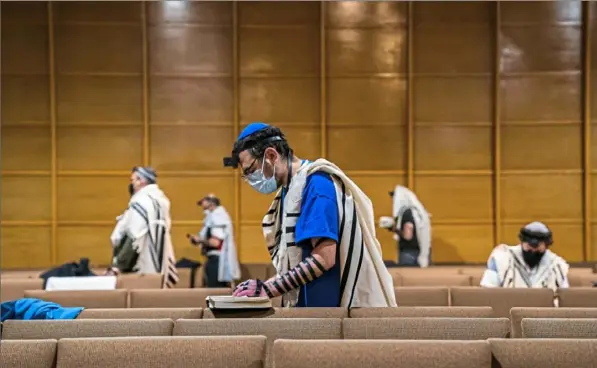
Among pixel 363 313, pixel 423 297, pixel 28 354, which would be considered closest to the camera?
pixel 28 354

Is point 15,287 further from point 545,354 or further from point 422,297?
point 545,354

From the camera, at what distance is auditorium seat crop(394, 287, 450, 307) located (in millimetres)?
4562

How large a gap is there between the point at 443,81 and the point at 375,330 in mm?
8365

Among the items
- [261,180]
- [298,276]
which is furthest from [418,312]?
[261,180]

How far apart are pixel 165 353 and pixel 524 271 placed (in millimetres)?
3504

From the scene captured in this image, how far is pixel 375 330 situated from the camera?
2.82 metres

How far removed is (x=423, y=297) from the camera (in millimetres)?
4602

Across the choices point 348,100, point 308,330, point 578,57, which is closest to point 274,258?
point 308,330

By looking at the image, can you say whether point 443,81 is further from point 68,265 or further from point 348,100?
point 68,265

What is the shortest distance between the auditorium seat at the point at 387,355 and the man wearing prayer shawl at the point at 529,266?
10.3ft

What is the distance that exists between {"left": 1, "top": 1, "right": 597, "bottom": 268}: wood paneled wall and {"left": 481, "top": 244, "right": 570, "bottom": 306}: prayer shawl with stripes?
5271 millimetres

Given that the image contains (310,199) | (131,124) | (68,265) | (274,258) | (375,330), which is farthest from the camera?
(131,124)

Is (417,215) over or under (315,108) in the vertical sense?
under

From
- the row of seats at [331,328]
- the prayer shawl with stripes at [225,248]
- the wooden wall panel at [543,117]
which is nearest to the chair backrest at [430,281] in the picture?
the row of seats at [331,328]
